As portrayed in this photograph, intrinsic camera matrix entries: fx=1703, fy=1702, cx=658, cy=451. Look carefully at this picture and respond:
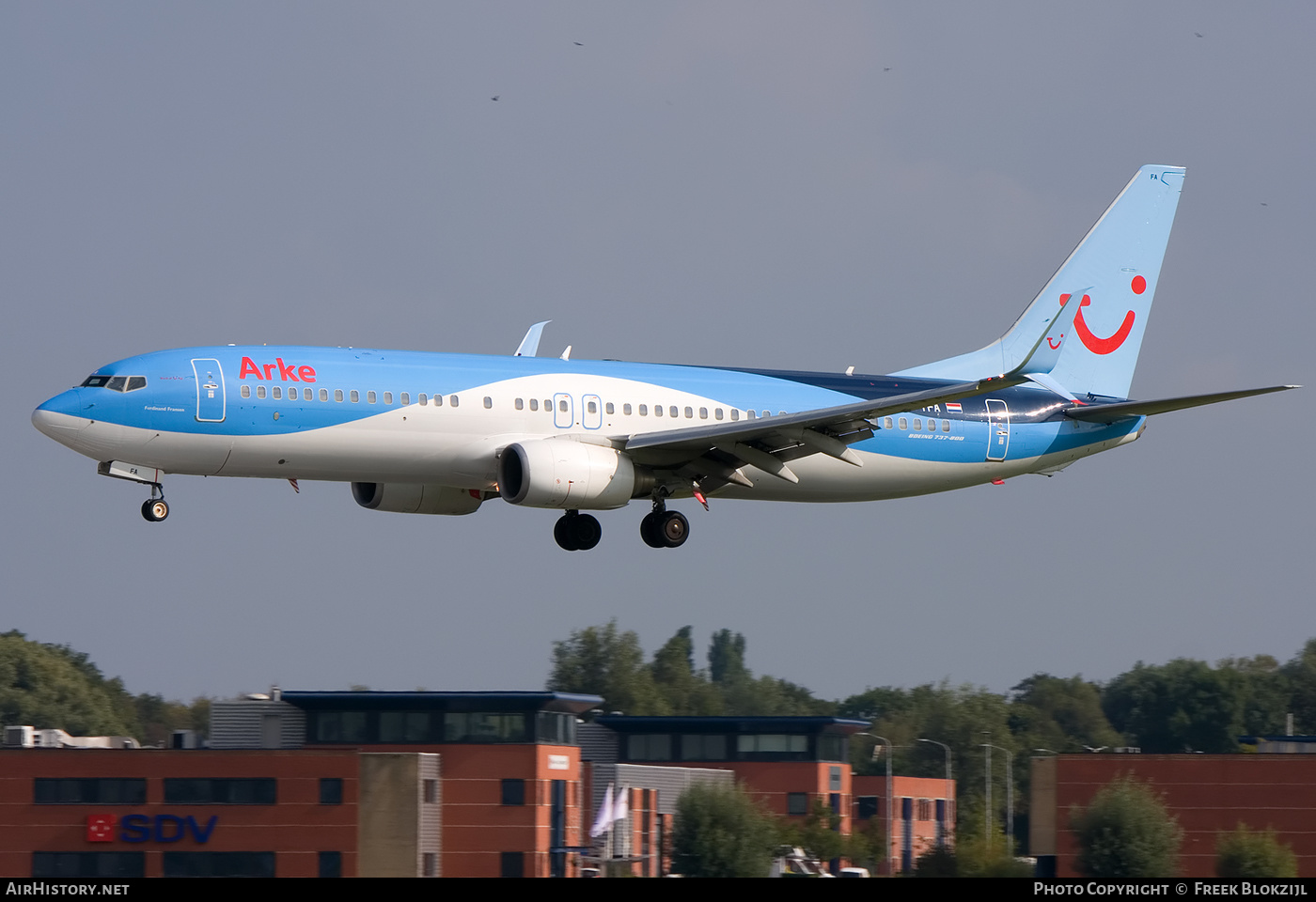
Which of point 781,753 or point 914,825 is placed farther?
point 914,825

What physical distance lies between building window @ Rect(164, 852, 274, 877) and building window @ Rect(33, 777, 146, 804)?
2.90 m

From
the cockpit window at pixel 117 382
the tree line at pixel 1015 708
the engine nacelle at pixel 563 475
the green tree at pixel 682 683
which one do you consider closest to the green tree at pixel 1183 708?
the tree line at pixel 1015 708

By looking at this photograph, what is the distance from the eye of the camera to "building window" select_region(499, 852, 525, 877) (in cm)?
6041

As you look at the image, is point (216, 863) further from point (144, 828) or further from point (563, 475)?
point (563, 475)

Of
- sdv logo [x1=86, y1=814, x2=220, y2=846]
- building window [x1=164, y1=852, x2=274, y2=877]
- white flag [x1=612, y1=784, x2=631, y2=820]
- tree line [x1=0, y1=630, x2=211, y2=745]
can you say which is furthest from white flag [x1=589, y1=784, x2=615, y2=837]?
tree line [x1=0, y1=630, x2=211, y2=745]

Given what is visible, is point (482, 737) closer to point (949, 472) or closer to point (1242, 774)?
point (949, 472)

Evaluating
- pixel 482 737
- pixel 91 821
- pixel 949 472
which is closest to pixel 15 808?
pixel 91 821

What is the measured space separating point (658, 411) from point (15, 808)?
28728 mm

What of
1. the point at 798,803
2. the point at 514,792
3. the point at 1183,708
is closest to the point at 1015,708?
the point at 1183,708

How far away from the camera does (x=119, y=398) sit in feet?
136

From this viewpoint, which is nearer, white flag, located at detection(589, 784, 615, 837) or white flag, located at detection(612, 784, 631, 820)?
white flag, located at detection(589, 784, 615, 837)

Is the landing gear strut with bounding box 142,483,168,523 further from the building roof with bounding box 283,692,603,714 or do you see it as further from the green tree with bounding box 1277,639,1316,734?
the green tree with bounding box 1277,639,1316,734

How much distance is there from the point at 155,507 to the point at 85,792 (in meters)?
20.6

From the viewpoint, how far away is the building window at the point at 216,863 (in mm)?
57781
